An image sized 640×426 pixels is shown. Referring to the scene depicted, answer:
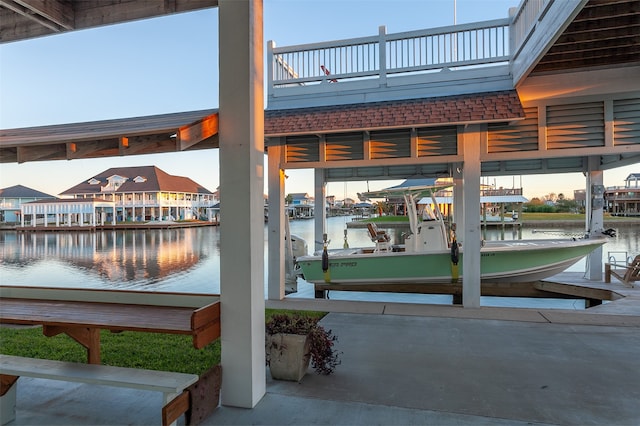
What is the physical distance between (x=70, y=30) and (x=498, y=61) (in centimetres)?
650

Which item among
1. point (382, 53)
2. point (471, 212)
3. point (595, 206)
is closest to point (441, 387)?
point (471, 212)

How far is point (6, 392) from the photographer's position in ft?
8.74

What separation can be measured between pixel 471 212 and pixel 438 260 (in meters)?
1.68

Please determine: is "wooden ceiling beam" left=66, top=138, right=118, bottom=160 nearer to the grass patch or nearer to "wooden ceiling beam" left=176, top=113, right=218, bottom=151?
"wooden ceiling beam" left=176, top=113, right=218, bottom=151

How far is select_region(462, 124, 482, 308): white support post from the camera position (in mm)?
6422

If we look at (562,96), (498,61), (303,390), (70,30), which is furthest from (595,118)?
(70,30)

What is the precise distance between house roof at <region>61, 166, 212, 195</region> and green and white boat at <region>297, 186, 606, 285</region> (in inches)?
1999

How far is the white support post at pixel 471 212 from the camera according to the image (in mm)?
6422

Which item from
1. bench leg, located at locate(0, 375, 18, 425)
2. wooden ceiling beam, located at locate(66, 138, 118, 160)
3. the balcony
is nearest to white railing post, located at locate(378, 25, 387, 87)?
the balcony

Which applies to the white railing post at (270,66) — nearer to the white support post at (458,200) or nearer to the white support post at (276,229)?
the white support post at (276,229)

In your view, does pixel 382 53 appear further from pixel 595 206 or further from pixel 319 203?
pixel 595 206

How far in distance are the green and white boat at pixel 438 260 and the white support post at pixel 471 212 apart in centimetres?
85

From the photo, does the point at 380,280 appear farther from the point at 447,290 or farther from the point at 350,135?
the point at 350,135

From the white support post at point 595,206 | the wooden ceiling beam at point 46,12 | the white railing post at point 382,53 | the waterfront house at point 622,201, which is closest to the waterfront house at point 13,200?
the white railing post at point 382,53
